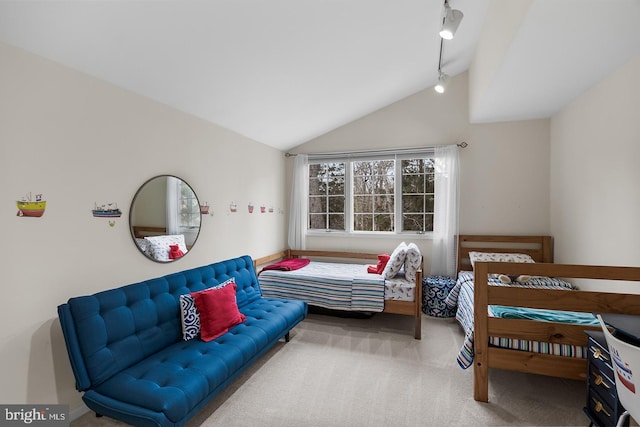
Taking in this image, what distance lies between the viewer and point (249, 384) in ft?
7.46

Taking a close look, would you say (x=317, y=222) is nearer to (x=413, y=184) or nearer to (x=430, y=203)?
(x=413, y=184)

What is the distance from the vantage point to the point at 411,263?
328 centimetres

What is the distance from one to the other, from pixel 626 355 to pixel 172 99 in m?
3.15

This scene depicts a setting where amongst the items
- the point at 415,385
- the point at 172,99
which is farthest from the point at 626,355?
the point at 172,99

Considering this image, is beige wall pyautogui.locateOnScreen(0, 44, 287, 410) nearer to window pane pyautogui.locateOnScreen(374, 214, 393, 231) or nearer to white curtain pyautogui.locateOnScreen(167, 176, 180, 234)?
white curtain pyautogui.locateOnScreen(167, 176, 180, 234)

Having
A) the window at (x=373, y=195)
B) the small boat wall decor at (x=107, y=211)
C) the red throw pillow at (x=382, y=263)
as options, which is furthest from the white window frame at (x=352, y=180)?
the small boat wall decor at (x=107, y=211)

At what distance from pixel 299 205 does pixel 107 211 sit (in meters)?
2.76

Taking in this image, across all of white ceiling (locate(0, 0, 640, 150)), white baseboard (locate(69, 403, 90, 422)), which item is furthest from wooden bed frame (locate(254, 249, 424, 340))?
white baseboard (locate(69, 403, 90, 422))

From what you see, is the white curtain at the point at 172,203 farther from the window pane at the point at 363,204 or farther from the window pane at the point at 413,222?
the window pane at the point at 413,222

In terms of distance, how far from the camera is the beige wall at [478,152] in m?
3.76

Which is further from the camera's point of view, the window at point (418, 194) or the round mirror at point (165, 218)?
the window at point (418, 194)

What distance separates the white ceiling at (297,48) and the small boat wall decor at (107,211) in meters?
0.87

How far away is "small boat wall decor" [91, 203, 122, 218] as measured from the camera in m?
2.04

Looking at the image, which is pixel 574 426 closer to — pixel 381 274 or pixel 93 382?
pixel 381 274
